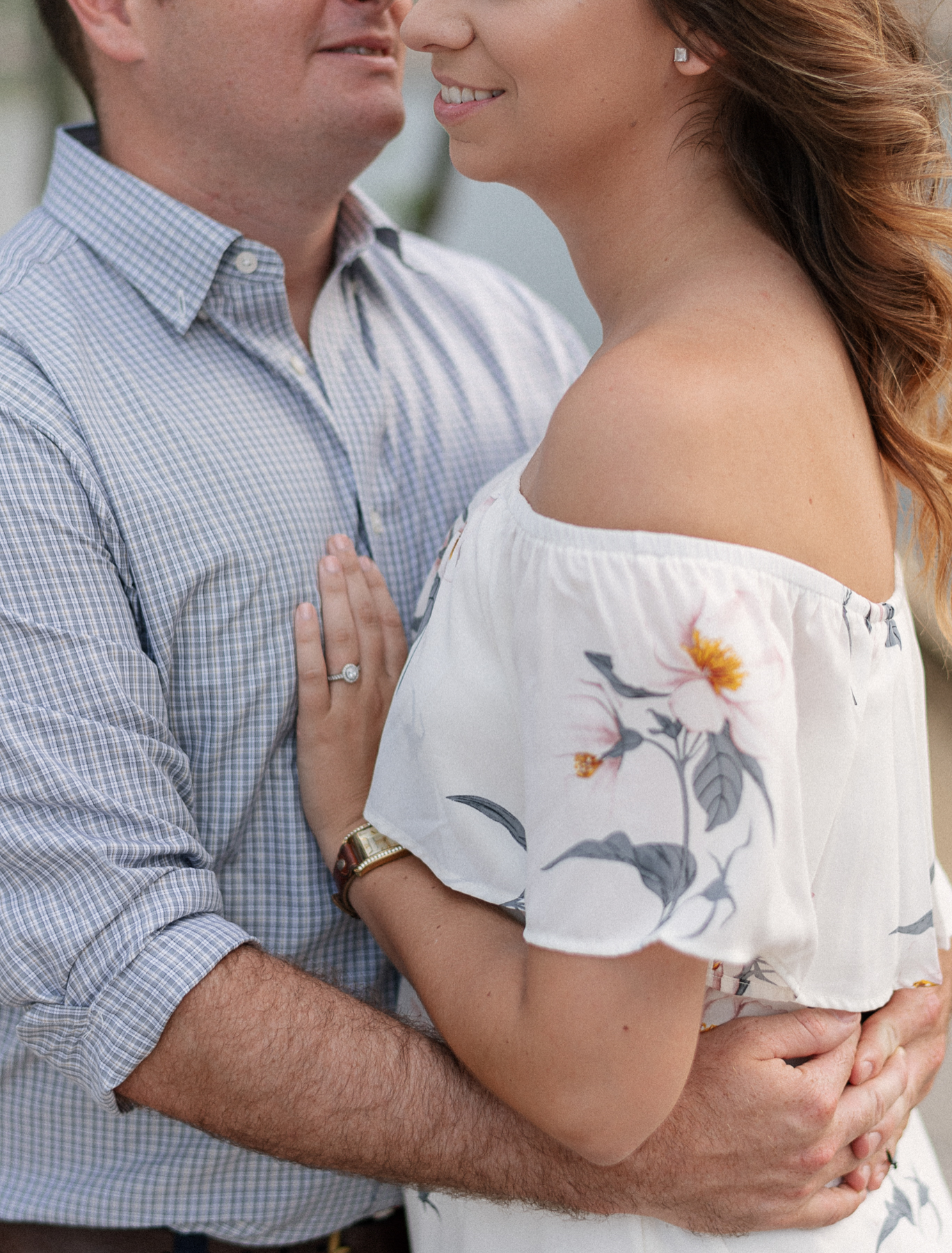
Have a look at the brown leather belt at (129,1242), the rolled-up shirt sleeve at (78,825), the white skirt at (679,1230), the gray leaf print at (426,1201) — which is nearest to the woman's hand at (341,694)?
the rolled-up shirt sleeve at (78,825)

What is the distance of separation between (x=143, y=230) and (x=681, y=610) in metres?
1.08

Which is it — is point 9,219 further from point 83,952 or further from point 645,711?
point 645,711

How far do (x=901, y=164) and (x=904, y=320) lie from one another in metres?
0.16

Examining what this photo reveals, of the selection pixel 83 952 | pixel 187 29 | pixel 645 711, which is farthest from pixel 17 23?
pixel 645 711

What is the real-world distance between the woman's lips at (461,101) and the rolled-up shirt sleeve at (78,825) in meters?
0.60

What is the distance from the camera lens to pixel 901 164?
1188 mm

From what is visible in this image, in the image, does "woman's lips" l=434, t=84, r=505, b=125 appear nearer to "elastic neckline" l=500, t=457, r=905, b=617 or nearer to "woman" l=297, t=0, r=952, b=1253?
"woman" l=297, t=0, r=952, b=1253

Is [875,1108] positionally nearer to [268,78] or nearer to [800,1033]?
[800,1033]

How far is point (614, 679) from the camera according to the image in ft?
3.12

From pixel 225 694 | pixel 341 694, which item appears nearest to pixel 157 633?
pixel 225 694

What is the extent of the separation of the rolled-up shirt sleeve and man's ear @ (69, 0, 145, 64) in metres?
0.72

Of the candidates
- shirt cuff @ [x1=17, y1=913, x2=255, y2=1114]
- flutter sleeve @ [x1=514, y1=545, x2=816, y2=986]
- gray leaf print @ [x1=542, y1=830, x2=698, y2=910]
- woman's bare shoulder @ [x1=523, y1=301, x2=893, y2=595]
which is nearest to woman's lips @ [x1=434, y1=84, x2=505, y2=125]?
woman's bare shoulder @ [x1=523, y1=301, x2=893, y2=595]

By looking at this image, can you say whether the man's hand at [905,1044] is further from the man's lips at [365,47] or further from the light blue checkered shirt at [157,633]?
the man's lips at [365,47]

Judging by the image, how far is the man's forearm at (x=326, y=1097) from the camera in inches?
48.9
